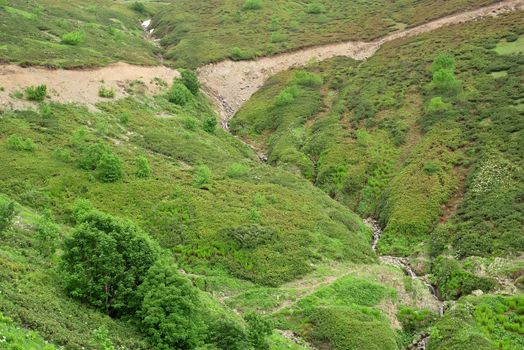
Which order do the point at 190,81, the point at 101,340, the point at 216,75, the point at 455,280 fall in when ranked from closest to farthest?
the point at 101,340
the point at 455,280
the point at 190,81
the point at 216,75

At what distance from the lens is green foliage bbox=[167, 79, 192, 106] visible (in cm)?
8225

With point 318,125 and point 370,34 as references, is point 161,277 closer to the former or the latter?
point 318,125

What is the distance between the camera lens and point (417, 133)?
239 ft

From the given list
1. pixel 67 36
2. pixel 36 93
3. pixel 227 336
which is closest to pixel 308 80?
pixel 67 36

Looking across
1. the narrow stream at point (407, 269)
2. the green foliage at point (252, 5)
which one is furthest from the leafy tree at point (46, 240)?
the green foliage at point (252, 5)

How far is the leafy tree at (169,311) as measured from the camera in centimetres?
2711

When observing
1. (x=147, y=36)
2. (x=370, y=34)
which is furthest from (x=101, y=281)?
(x=147, y=36)

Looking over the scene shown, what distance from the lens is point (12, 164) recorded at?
50375mm

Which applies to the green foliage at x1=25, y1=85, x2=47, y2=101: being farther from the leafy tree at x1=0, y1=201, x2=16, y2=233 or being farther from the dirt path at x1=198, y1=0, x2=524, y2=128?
the dirt path at x1=198, y1=0, x2=524, y2=128

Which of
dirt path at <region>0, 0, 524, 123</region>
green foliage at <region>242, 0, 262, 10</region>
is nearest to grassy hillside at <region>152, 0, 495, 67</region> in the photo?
green foliage at <region>242, 0, 262, 10</region>

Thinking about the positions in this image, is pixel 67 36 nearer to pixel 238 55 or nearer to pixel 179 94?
pixel 179 94

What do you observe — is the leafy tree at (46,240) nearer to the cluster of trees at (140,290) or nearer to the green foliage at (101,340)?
the cluster of trees at (140,290)

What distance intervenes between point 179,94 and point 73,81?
16.1 meters

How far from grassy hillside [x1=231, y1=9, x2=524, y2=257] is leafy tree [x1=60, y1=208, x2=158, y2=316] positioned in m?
32.7
